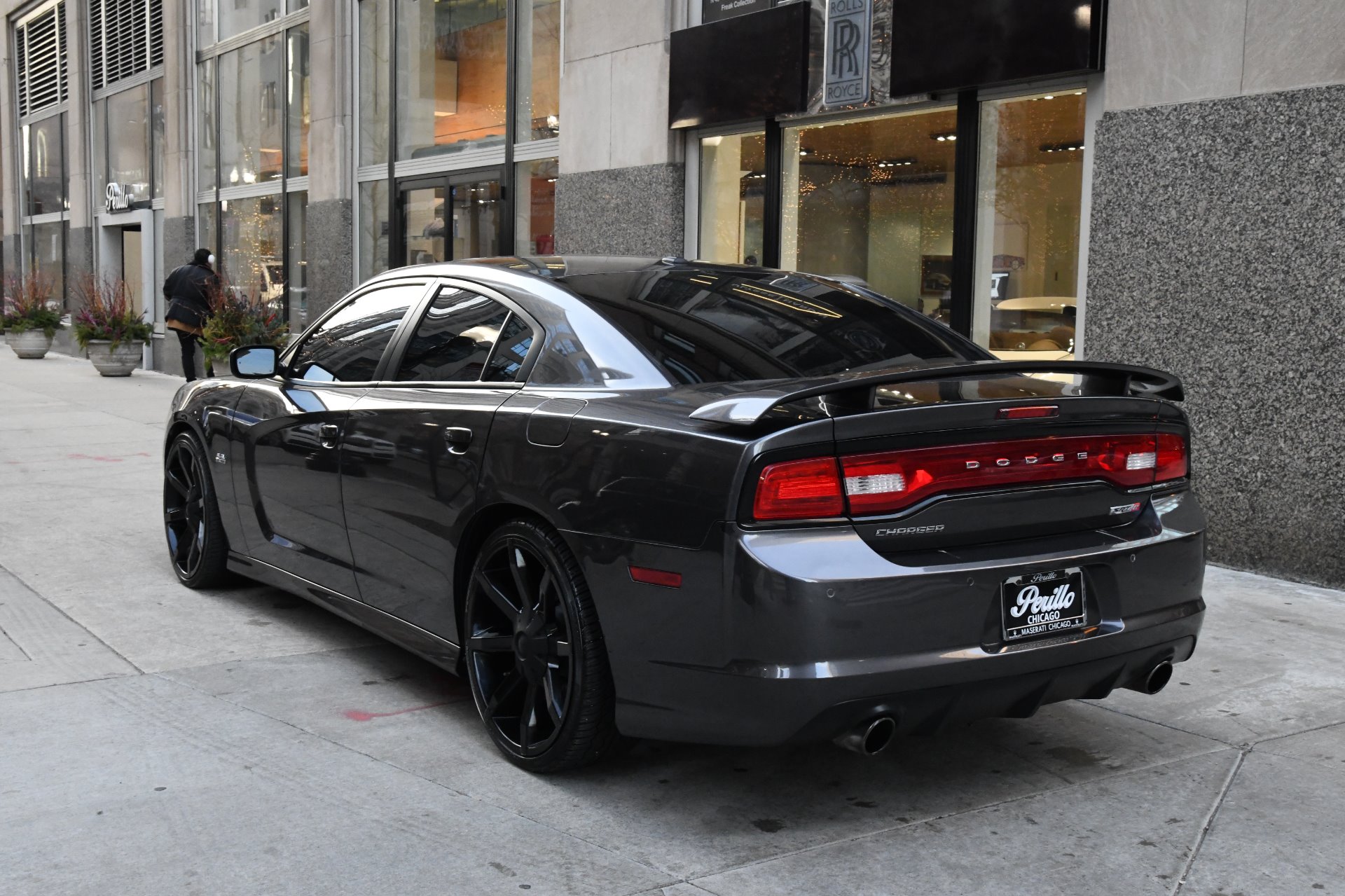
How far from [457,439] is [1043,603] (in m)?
1.83

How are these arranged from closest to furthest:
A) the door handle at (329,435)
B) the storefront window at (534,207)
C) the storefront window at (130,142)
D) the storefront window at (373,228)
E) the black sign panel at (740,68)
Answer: the door handle at (329,435)
the black sign panel at (740,68)
the storefront window at (534,207)
the storefront window at (373,228)
the storefront window at (130,142)

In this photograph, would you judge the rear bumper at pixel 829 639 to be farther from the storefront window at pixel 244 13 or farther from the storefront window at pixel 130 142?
the storefront window at pixel 130 142

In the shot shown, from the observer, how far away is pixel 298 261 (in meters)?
18.7

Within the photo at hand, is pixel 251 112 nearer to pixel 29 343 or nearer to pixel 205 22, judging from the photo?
pixel 205 22

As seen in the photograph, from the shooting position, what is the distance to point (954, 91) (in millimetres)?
9234

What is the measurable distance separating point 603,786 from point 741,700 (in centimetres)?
81

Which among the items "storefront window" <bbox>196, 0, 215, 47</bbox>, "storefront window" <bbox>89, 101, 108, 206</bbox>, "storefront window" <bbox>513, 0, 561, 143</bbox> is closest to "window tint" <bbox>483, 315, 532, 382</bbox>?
"storefront window" <bbox>513, 0, 561, 143</bbox>

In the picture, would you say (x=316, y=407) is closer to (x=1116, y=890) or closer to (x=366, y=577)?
(x=366, y=577)

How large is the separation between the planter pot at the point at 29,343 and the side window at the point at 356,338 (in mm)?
22125

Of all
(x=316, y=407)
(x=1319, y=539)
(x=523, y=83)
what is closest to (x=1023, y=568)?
(x=316, y=407)

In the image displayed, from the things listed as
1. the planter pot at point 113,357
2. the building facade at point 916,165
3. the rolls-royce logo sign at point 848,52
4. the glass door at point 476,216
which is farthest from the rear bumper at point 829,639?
the planter pot at point 113,357

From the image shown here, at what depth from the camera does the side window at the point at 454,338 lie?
453cm

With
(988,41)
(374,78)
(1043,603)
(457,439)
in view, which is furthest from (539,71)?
(1043,603)

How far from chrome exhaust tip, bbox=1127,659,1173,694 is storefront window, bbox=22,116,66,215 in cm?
2996
